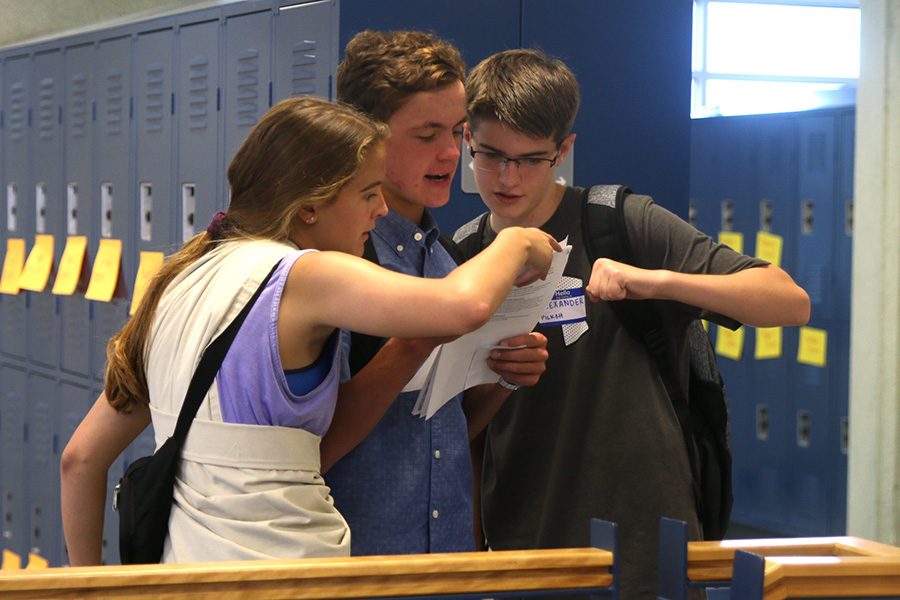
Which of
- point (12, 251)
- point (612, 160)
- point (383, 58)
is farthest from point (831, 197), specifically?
point (383, 58)

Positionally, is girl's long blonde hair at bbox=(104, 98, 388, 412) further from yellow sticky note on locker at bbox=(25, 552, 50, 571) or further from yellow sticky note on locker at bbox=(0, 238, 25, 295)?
yellow sticky note on locker at bbox=(0, 238, 25, 295)

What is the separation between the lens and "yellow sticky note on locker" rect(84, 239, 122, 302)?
455cm

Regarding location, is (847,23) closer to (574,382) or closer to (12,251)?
(12,251)

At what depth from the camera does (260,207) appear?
6.19 ft

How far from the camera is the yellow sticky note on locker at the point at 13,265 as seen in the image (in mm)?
5305

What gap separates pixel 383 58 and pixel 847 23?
841cm

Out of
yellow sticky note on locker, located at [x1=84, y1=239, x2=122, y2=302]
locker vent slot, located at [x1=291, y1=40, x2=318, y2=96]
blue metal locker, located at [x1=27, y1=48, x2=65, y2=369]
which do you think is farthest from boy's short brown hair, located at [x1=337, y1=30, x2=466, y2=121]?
blue metal locker, located at [x1=27, y1=48, x2=65, y2=369]

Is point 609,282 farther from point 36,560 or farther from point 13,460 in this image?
point 13,460

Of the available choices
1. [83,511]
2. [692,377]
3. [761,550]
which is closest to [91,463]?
[83,511]

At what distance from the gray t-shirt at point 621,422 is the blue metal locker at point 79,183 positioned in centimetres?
278

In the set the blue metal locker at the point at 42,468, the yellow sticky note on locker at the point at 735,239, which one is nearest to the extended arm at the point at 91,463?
the blue metal locker at the point at 42,468

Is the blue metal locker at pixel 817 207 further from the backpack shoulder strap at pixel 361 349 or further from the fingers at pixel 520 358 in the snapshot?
the backpack shoulder strap at pixel 361 349

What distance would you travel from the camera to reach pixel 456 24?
3262 millimetres

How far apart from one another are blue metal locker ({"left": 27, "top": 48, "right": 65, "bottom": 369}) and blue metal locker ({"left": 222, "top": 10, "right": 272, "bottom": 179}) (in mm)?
1409
